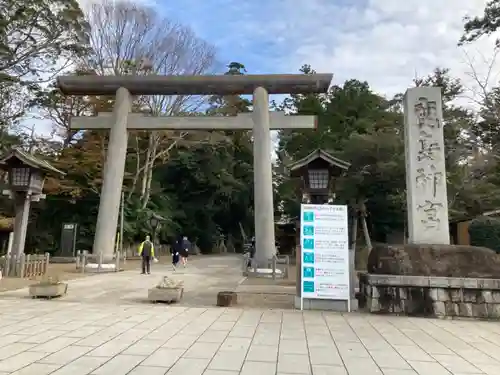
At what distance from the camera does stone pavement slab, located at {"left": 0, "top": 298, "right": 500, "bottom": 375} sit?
4.12 metres

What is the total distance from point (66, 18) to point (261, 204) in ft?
48.3

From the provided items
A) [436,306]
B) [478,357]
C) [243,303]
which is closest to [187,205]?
[243,303]

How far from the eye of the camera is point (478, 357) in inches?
185

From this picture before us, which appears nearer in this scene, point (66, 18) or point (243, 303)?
point (243, 303)

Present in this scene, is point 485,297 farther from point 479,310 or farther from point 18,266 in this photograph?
point 18,266

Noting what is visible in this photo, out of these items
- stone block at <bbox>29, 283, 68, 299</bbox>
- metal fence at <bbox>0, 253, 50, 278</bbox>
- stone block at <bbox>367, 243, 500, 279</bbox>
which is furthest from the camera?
metal fence at <bbox>0, 253, 50, 278</bbox>

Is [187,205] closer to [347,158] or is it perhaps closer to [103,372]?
[347,158]

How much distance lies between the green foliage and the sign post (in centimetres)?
979

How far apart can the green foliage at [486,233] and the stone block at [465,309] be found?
28.3 ft

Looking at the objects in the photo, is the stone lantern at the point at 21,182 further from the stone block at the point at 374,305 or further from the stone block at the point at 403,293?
the stone block at the point at 403,293

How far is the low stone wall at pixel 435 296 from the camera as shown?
278 inches

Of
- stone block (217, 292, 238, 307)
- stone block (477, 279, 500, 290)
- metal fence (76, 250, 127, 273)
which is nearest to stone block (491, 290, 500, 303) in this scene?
stone block (477, 279, 500, 290)

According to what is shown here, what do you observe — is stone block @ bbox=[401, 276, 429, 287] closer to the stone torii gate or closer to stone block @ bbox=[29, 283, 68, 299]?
stone block @ bbox=[29, 283, 68, 299]

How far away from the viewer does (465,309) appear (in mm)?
7117
